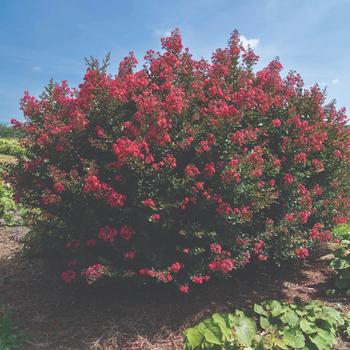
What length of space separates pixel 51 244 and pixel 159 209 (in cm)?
154

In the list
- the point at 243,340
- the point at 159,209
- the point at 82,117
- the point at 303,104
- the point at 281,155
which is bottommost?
the point at 243,340

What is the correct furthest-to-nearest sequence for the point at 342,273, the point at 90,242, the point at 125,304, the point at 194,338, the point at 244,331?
the point at 342,273, the point at 125,304, the point at 90,242, the point at 244,331, the point at 194,338

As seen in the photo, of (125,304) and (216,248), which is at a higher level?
(216,248)

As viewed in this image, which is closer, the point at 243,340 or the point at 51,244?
the point at 243,340

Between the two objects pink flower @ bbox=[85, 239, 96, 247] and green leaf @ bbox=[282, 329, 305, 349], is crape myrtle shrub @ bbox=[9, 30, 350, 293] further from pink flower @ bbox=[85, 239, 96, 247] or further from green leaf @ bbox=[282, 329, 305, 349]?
green leaf @ bbox=[282, 329, 305, 349]

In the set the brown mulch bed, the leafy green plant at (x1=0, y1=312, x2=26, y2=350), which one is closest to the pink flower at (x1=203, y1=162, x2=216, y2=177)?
the brown mulch bed

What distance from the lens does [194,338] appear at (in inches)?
127

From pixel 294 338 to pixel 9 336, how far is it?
2436mm

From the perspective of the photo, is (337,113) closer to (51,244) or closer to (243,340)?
(243,340)

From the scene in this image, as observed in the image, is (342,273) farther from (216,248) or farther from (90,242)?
(90,242)

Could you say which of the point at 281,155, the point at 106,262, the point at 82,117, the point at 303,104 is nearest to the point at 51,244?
the point at 106,262

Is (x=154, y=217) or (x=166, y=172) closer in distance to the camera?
(x=154, y=217)

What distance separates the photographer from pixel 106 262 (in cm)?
387

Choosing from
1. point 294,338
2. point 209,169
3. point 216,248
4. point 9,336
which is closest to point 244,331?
point 294,338
